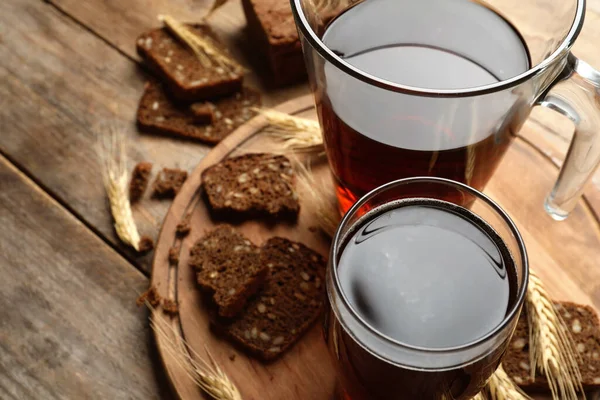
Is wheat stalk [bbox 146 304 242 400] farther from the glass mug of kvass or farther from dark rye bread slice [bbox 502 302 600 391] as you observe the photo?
dark rye bread slice [bbox 502 302 600 391]

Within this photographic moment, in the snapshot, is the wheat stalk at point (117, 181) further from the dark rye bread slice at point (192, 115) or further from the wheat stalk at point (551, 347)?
the wheat stalk at point (551, 347)

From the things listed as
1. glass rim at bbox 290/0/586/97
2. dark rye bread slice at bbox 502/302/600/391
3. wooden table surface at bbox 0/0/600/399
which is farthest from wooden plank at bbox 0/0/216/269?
dark rye bread slice at bbox 502/302/600/391

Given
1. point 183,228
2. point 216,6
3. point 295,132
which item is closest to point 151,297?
point 183,228

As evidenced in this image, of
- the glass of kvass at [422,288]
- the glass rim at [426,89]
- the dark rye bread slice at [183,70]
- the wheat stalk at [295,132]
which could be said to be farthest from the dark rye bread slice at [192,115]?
the glass of kvass at [422,288]

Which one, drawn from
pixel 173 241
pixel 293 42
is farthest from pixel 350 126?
pixel 293 42

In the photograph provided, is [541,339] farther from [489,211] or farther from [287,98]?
[287,98]

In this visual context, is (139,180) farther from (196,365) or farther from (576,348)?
(576,348)
